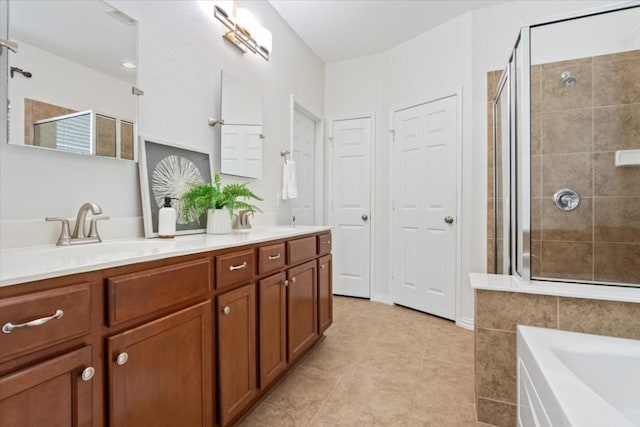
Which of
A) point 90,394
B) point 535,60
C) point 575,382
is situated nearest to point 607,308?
point 575,382

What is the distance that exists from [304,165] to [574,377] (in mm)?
2962

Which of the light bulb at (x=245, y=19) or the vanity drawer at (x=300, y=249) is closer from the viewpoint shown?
the vanity drawer at (x=300, y=249)

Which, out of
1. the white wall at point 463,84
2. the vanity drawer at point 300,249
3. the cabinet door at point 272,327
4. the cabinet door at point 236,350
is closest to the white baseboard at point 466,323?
the white wall at point 463,84

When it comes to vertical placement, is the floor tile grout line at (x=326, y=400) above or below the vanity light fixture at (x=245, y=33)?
below

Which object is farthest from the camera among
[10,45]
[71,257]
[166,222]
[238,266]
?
[166,222]

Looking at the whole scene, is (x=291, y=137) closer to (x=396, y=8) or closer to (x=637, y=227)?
(x=396, y=8)

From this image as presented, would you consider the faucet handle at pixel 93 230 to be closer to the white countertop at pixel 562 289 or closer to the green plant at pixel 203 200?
the green plant at pixel 203 200

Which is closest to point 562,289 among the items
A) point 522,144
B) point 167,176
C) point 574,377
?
point 574,377

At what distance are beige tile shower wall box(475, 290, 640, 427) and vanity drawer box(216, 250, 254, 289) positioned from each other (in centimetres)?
111

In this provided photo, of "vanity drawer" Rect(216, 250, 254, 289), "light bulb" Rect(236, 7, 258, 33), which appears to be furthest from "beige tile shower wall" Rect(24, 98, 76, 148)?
"light bulb" Rect(236, 7, 258, 33)

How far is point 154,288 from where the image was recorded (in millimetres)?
1013

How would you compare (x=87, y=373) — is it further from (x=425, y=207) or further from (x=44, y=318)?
(x=425, y=207)

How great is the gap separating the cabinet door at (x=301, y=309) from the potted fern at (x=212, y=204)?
49cm

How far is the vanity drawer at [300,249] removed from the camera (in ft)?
6.18
